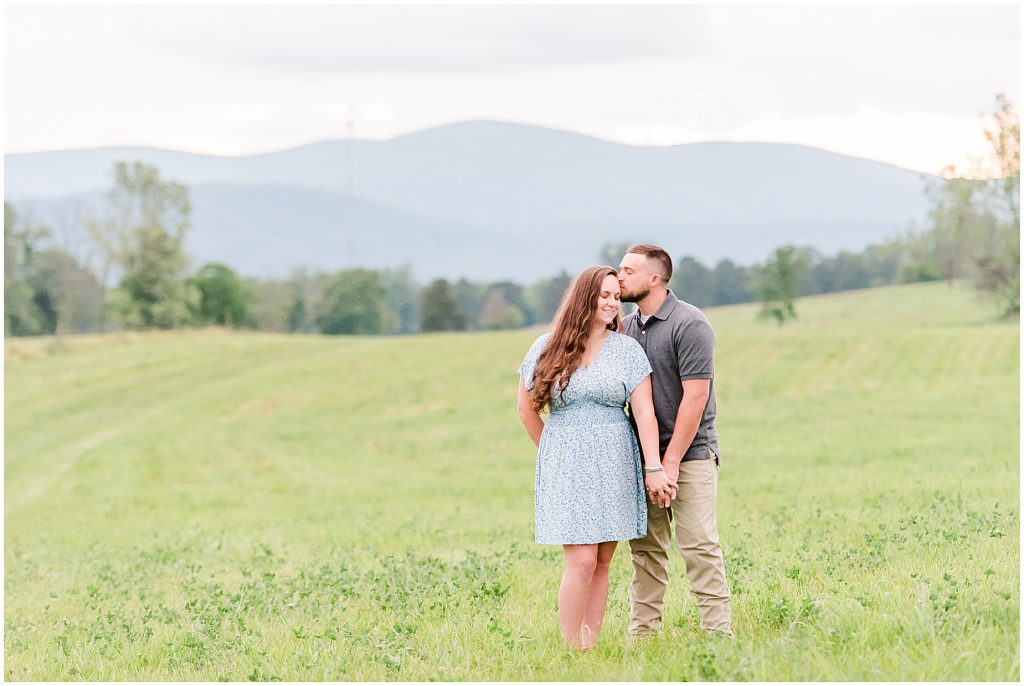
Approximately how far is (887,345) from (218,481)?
35.9 meters

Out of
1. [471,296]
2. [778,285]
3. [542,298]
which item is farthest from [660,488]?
[471,296]

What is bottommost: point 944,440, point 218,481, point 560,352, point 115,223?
point 218,481

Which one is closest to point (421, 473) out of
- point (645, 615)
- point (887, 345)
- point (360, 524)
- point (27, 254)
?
point (360, 524)

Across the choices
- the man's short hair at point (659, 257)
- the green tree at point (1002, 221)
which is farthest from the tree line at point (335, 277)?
the man's short hair at point (659, 257)

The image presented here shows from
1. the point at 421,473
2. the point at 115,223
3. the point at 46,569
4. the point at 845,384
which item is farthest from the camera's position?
the point at 115,223

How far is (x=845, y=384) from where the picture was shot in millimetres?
43219

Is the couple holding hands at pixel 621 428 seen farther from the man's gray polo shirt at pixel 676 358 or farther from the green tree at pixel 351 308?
Result: the green tree at pixel 351 308

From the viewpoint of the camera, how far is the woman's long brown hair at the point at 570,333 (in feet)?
22.1

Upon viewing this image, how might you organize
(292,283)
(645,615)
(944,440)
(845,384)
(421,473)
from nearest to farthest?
(645,615) < (944,440) < (421,473) < (845,384) < (292,283)

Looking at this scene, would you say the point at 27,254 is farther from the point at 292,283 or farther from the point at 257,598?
the point at 257,598

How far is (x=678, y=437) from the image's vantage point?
6.82 m

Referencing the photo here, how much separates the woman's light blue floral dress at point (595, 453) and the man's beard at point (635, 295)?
272 millimetres

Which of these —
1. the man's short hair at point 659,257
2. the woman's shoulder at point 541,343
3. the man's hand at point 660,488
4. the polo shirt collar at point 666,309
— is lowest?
the man's hand at point 660,488

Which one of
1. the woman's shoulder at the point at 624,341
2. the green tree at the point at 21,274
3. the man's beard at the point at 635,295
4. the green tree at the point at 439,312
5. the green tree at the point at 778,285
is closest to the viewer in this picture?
the woman's shoulder at the point at 624,341
